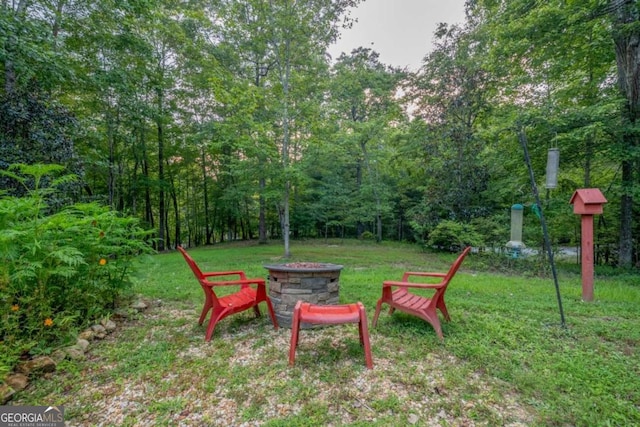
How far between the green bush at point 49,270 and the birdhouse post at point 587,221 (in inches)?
230

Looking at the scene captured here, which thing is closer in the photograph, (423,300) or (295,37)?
(423,300)

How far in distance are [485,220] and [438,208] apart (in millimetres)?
1607

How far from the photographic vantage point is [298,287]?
287 centimetres

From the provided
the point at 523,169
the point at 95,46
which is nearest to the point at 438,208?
the point at 523,169

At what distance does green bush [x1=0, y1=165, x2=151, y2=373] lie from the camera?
206cm

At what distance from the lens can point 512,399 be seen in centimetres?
179

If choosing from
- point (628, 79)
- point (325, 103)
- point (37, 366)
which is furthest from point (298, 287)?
point (628, 79)

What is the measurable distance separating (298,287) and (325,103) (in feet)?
26.2

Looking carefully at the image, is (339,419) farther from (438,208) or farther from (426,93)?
(426,93)

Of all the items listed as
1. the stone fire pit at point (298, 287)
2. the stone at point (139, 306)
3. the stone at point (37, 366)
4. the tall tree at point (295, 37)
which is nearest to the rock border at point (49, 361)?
the stone at point (37, 366)

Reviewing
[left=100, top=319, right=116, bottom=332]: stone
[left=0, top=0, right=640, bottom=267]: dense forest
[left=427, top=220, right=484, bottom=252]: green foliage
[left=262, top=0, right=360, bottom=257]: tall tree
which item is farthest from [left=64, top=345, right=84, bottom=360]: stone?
[left=427, top=220, right=484, bottom=252]: green foliage

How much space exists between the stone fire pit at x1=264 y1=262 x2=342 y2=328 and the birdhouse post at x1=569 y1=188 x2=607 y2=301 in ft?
12.1

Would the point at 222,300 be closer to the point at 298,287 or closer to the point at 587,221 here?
the point at 298,287

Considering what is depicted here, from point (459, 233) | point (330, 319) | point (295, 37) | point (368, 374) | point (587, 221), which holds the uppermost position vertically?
point (295, 37)
